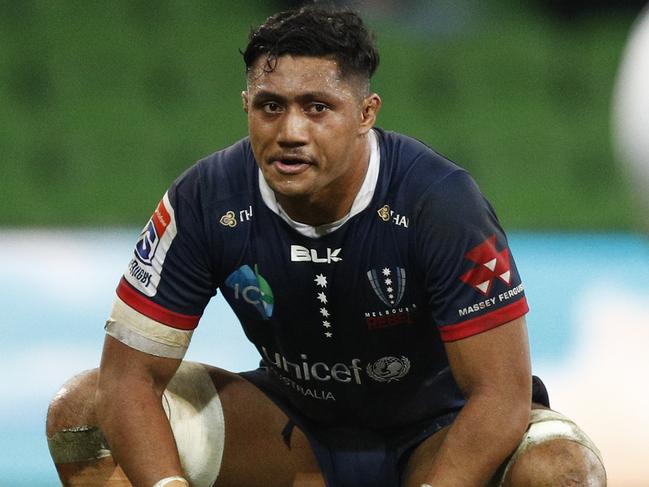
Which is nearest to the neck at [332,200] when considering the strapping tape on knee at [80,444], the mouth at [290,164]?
the mouth at [290,164]

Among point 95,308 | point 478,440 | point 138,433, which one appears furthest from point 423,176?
point 95,308

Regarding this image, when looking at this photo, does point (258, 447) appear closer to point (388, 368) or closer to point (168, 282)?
point (388, 368)

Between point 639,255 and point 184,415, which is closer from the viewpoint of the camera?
point 184,415

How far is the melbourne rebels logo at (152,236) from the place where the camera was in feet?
9.21

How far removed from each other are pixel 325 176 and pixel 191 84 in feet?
17.3

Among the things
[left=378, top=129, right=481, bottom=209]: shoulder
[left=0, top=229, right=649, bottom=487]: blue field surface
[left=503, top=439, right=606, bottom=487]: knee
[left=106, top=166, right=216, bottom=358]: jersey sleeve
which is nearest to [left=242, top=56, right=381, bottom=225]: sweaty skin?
[left=378, top=129, right=481, bottom=209]: shoulder

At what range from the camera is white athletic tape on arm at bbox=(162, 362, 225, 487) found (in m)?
2.93

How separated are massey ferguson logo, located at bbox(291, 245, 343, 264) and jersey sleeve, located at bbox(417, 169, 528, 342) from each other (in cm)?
21

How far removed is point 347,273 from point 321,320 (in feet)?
0.45

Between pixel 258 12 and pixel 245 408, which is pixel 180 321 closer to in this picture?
pixel 245 408

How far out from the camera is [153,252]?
2807 millimetres

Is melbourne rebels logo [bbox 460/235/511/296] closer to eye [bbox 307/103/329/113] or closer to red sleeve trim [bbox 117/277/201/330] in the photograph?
eye [bbox 307/103/329/113]

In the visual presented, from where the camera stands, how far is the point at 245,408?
303 centimetres

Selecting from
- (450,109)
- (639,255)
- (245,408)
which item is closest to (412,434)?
(245,408)
